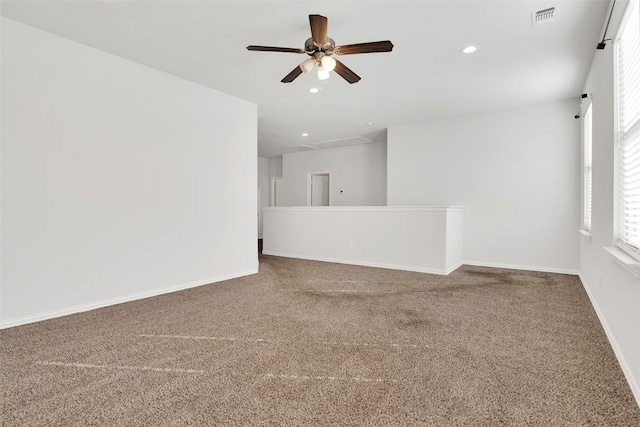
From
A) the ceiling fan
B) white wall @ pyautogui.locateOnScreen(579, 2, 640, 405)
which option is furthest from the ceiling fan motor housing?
white wall @ pyautogui.locateOnScreen(579, 2, 640, 405)

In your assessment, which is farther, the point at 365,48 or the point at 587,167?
the point at 587,167

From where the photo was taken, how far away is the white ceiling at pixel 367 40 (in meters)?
2.54

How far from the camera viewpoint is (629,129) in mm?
2043

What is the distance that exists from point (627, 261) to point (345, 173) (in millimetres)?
6495

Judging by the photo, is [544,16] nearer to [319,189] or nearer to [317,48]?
[317,48]

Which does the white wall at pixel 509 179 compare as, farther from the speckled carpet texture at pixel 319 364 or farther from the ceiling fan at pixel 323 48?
the ceiling fan at pixel 323 48

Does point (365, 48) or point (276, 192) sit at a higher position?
point (365, 48)

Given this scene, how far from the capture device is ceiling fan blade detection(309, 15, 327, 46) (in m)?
2.36

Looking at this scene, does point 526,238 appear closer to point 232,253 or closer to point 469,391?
point 469,391

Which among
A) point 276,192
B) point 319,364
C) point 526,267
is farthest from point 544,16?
point 276,192

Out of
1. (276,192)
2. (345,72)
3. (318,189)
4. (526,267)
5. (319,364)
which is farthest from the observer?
(276,192)

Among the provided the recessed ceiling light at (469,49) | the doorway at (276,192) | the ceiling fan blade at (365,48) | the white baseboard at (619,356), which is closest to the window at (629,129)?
the white baseboard at (619,356)

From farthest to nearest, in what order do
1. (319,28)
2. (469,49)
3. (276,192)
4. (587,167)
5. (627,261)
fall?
1. (276,192)
2. (587,167)
3. (469,49)
4. (319,28)
5. (627,261)

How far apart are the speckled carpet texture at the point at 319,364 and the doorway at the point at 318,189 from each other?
5544 mm
